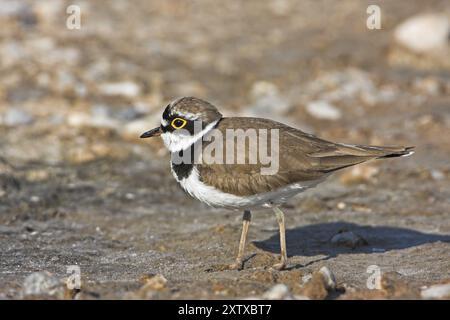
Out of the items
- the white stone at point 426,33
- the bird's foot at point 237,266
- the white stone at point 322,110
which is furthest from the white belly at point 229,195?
the white stone at point 426,33

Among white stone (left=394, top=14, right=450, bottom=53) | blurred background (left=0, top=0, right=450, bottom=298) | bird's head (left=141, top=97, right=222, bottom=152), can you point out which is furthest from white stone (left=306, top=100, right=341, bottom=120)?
bird's head (left=141, top=97, right=222, bottom=152)

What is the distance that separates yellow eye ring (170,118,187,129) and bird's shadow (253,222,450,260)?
136cm

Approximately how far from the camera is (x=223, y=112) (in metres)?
10.4

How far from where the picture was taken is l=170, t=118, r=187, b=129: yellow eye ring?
6.11m

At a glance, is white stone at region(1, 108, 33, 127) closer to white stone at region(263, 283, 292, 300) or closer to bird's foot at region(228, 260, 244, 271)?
bird's foot at region(228, 260, 244, 271)

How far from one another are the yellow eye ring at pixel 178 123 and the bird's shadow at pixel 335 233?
1361 mm

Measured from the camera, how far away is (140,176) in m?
8.81

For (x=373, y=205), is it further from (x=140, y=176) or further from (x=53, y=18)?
(x=53, y=18)

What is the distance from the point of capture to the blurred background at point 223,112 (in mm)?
6195

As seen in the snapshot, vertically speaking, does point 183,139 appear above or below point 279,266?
above

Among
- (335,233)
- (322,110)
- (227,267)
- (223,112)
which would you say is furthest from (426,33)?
(227,267)

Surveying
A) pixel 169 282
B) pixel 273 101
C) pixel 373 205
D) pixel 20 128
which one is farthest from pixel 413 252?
pixel 20 128

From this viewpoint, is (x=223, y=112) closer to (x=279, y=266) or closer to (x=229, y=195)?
(x=229, y=195)

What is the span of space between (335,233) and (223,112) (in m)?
3.72
